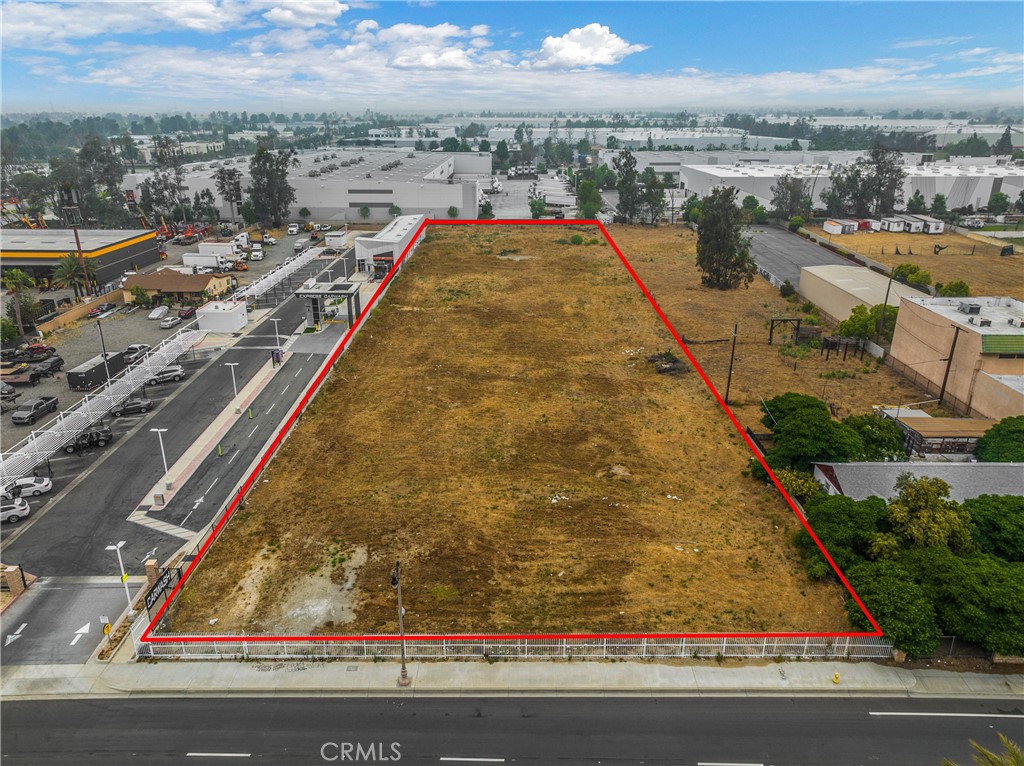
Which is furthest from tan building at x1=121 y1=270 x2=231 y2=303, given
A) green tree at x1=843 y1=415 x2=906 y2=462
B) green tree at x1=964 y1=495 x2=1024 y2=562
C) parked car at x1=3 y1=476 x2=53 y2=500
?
green tree at x1=964 y1=495 x2=1024 y2=562

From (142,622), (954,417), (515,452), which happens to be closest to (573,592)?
(515,452)

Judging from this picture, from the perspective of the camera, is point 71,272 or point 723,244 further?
point 723,244

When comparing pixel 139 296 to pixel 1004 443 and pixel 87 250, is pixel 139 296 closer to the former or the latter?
pixel 87 250

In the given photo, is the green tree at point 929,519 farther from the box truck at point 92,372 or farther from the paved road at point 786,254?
the paved road at point 786,254

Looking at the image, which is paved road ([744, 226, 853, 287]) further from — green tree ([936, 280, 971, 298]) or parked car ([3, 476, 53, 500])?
parked car ([3, 476, 53, 500])

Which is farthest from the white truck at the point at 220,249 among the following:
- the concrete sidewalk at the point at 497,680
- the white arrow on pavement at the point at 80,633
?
the concrete sidewalk at the point at 497,680
